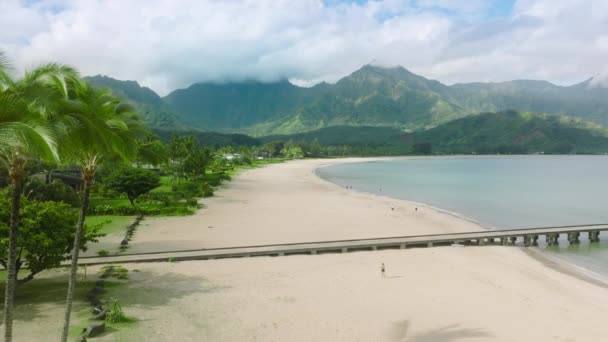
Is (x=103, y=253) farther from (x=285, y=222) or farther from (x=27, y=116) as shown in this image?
(x=27, y=116)

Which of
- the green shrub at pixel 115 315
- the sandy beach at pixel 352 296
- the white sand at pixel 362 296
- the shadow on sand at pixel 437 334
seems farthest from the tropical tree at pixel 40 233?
the shadow on sand at pixel 437 334

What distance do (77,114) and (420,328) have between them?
37.9 feet

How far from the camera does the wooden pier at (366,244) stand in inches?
838

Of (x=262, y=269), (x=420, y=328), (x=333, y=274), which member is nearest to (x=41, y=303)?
(x=262, y=269)

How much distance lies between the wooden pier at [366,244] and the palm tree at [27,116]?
1349 centimetres

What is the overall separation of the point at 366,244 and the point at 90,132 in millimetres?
18764

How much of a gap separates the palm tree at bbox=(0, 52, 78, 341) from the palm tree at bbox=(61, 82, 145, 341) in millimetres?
612

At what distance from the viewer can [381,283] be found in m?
A: 18.4

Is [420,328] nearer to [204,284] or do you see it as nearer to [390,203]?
[204,284]

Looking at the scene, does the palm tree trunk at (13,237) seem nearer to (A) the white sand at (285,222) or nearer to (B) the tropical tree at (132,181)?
(A) the white sand at (285,222)

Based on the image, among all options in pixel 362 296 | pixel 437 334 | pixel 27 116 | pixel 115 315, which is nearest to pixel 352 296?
pixel 362 296

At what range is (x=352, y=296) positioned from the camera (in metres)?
16.6

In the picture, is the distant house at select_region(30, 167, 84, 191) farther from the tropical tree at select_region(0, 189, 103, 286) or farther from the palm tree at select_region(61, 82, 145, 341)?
the palm tree at select_region(61, 82, 145, 341)

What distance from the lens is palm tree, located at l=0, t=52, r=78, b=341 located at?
20.0 feet
